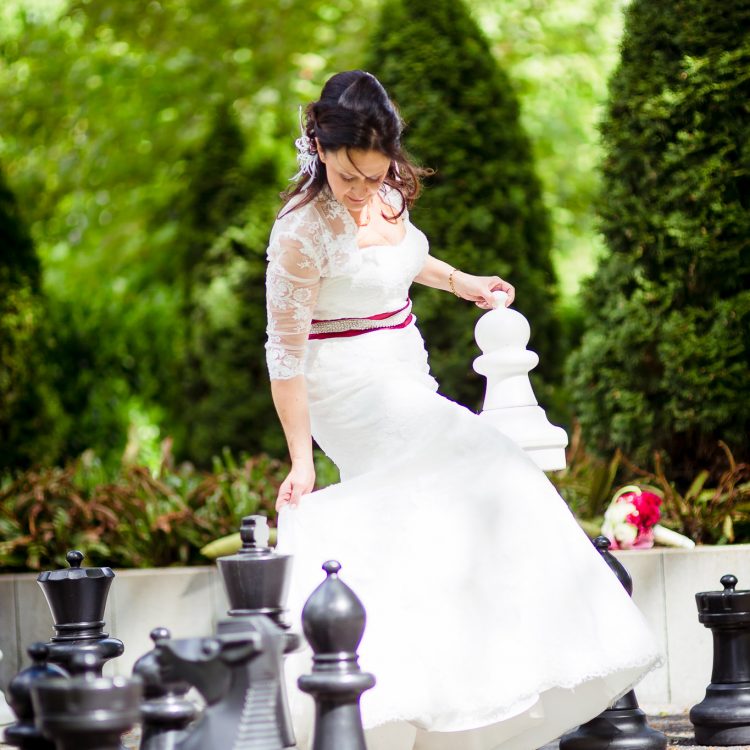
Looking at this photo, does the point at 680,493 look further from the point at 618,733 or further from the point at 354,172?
the point at 354,172

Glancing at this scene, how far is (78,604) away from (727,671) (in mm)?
1999

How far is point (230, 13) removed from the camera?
11.6 meters

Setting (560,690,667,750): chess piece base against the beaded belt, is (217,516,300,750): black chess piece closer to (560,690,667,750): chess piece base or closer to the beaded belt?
the beaded belt

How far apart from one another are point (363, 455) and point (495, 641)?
0.69m

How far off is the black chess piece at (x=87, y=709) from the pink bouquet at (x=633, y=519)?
11.0ft

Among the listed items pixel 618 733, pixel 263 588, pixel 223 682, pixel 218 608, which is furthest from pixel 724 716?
pixel 218 608

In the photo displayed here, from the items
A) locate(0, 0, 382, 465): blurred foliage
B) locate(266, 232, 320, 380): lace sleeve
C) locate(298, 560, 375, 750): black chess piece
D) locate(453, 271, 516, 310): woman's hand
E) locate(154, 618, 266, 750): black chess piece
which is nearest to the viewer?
locate(154, 618, 266, 750): black chess piece

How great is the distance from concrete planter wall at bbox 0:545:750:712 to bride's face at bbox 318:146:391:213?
7.49 feet

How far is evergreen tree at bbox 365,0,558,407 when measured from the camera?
23.6 ft

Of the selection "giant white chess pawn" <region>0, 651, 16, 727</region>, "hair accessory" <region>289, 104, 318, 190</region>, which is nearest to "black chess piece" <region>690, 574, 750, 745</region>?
"hair accessory" <region>289, 104, 318, 190</region>


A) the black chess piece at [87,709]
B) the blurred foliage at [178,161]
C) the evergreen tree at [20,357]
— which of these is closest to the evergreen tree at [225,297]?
the blurred foliage at [178,161]

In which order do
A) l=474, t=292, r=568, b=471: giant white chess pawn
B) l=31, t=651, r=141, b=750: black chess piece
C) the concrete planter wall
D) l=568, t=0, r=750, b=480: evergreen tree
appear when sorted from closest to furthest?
1. l=31, t=651, r=141, b=750: black chess piece
2. l=474, t=292, r=568, b=471: giant white chess pawn
3. the concrete planter wall
4. l=568, t=0, r=750, b=480: evergreen tree

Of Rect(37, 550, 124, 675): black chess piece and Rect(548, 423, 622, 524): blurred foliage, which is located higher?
Rect(548, 423, 622, 524): blurred foliage

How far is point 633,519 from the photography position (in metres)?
5.11
